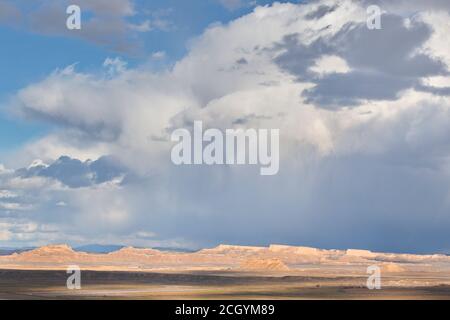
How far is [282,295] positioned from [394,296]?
51.9 feet

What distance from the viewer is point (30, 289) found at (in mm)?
116938

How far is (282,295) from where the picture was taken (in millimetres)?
106688

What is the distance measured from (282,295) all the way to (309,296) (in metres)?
3.87
